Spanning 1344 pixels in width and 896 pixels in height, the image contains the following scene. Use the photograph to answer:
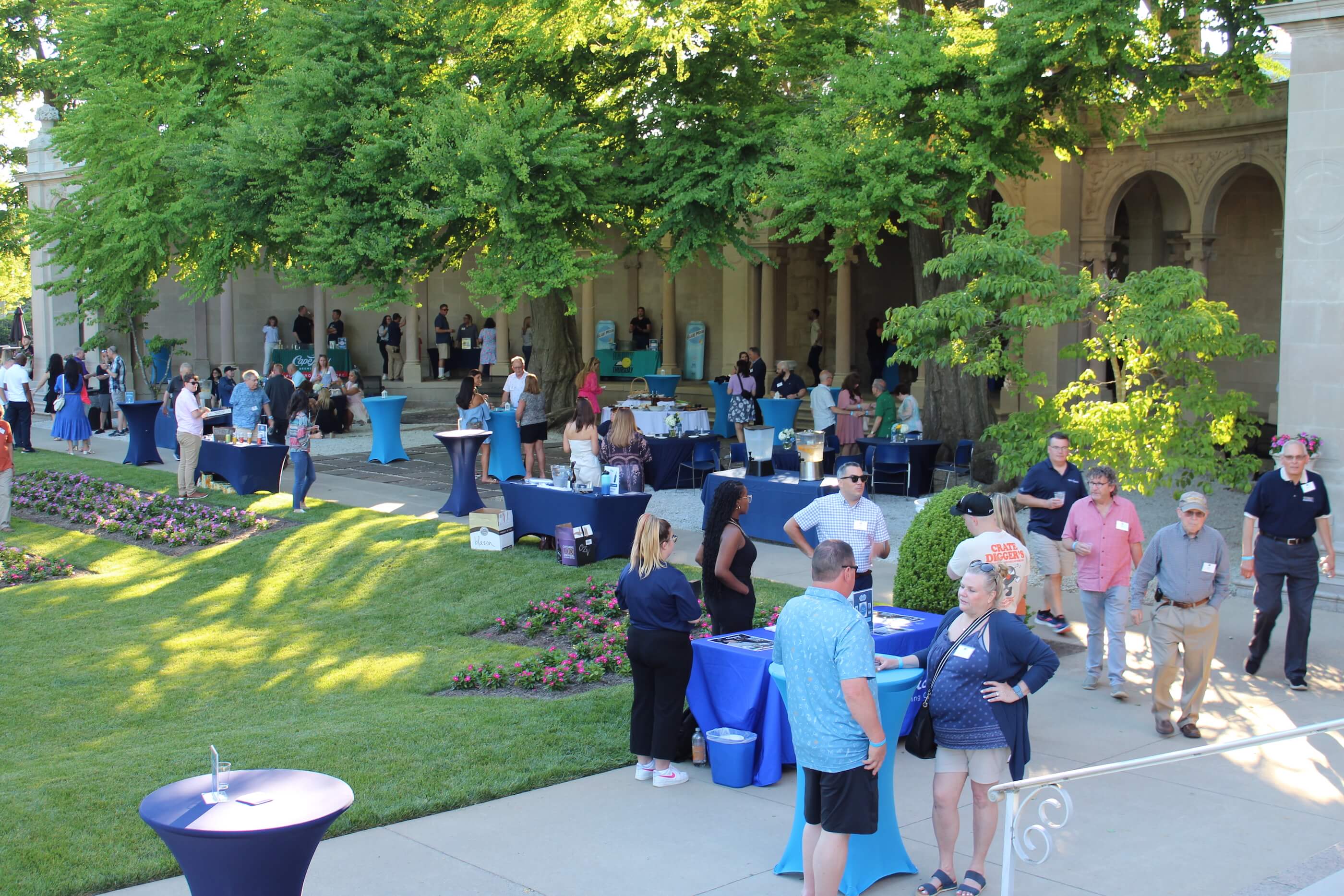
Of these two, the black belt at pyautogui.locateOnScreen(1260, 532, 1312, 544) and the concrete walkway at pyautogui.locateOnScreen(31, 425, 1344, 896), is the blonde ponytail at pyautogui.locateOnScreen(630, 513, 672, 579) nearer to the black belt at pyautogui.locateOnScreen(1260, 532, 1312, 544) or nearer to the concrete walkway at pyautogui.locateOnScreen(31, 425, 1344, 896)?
the concrete walkway at pyautogui.locateOnScreen(31, 425, 1344, 896)

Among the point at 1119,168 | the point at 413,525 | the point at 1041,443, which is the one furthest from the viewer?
the point at 1119,168

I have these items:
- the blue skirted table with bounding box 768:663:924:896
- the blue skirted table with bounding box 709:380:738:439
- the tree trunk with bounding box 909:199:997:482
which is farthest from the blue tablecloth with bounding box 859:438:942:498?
the blue skirted table with bounding box 768:663:924:896

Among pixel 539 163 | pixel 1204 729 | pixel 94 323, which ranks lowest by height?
pixel 1204 729

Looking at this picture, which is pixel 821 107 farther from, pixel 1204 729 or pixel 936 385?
pixel 1204 729

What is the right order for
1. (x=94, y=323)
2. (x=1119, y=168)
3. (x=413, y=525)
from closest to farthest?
(x=413, y=525)
(x=1119, y=168)
(x=94, y=323)

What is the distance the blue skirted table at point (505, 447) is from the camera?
1817 cm

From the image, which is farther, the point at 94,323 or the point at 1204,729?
the point at 94,323

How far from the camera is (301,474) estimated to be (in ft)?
53.8

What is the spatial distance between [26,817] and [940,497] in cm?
623

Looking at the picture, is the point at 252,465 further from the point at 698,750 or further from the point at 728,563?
the point at 698,750

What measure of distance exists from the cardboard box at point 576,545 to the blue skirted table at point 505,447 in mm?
5033

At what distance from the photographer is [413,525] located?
1522 centimetres

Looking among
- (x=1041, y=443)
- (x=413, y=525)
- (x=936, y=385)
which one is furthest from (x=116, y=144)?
(x=1041, y=443)

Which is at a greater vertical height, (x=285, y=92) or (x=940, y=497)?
(x=285, y=92)
